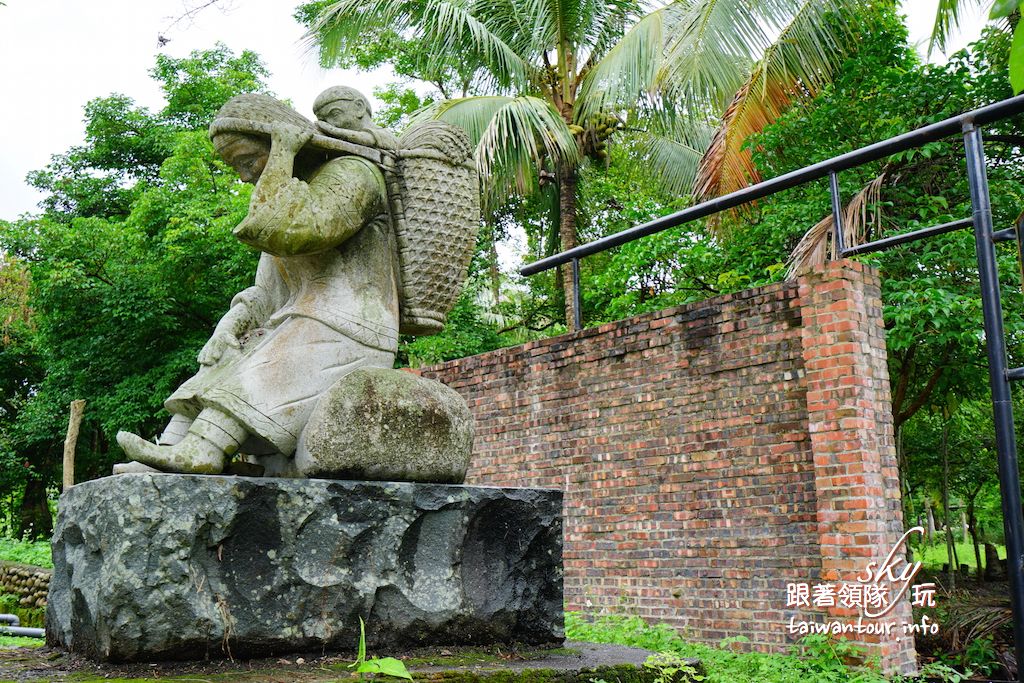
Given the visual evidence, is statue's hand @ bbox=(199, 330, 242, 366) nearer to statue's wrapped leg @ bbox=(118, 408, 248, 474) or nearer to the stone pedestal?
statue's wrapped leg @ bbox=(118, 408, 248, 474)

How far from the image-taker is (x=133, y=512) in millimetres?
2488

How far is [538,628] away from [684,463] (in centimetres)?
305

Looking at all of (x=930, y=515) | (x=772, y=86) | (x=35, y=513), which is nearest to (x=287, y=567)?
(x=772, y=86)

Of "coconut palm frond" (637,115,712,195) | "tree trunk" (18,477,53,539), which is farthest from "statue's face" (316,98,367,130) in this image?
"tree trunk" (18,477,53,539)

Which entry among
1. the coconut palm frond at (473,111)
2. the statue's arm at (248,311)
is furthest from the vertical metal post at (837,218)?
the coconut palm frond at (473,111)

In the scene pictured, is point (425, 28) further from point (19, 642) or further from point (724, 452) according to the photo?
point (19, 642)

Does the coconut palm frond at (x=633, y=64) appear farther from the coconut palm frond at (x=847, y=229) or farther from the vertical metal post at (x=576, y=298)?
the vertical metal post at (x=576, y=298)

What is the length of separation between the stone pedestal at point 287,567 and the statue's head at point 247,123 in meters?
1.11

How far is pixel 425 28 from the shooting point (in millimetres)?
12289

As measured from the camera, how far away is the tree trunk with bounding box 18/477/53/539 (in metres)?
19.8

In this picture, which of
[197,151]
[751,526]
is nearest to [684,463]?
[751,526]

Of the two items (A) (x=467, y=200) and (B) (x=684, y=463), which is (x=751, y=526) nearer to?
(B) (x=684, y=463)

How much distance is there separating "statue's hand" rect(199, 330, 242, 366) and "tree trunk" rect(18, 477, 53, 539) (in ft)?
62.6

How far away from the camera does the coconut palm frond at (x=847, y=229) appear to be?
6871 mm
